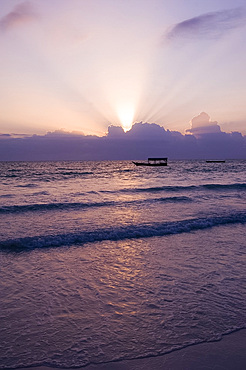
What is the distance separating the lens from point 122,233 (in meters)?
12.6

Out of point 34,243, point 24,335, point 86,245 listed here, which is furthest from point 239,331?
point 34,243

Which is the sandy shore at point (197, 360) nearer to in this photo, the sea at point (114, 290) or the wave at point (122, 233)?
the sea at point (114, 290)

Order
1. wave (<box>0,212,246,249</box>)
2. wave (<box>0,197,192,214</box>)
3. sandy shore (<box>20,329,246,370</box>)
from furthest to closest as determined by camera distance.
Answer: wave (<box>0,197,192,214</box>) → wave (<box>0,212,246,249</box>) → sandy shore (<box>20,329,246,370</box>)

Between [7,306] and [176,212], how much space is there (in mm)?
13889

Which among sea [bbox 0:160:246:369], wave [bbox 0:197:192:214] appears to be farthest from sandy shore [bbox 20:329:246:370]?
wave [bbox 0:197:192:214]

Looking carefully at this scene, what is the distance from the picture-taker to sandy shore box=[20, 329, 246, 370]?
382 centimetres

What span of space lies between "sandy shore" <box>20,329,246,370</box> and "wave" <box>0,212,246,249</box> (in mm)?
7321

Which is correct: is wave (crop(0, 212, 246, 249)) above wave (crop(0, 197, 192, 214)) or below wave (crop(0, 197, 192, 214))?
above

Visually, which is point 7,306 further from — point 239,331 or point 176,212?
point 176,212

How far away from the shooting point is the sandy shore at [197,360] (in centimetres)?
382

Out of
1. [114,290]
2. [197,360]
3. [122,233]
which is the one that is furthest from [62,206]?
[197,360]

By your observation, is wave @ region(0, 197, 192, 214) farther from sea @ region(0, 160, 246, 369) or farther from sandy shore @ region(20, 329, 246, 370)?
sandy shore @ region(20, 329, 246, 370)

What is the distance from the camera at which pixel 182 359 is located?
4.02 meters

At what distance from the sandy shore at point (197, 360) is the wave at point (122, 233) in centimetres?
732
